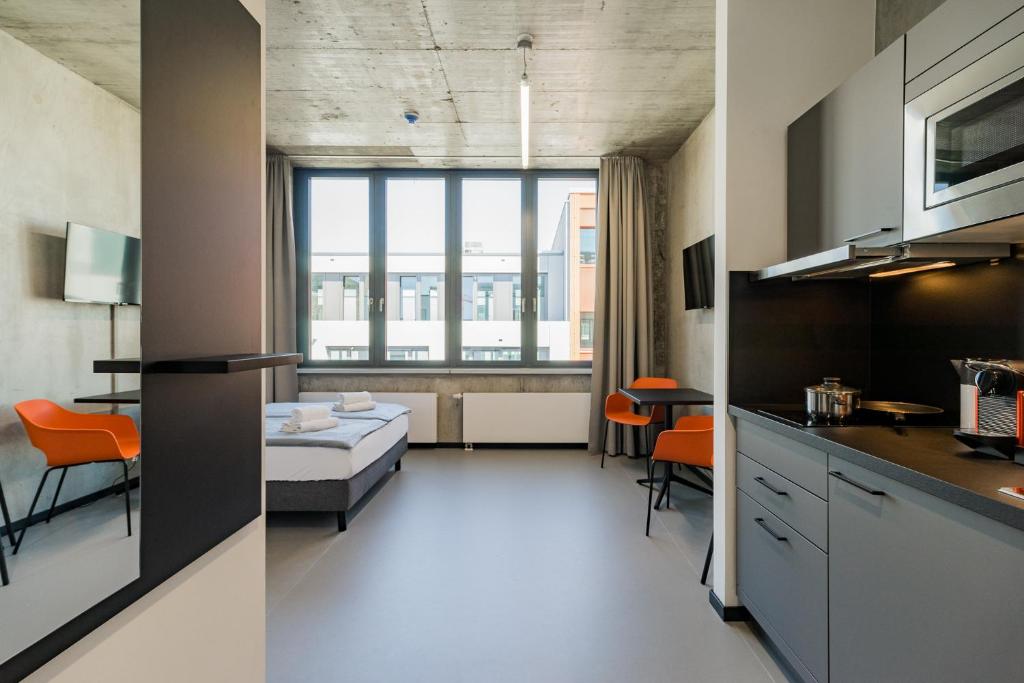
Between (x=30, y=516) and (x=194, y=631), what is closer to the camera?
(x=30, y=516)

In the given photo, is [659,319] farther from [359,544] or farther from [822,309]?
[359,544]

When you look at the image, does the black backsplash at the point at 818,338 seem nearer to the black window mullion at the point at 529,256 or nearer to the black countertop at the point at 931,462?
the black countertop at the point at 931,462

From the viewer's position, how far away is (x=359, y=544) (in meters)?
2.85

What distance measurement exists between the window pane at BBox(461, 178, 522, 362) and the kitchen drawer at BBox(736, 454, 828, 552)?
11.4 ft

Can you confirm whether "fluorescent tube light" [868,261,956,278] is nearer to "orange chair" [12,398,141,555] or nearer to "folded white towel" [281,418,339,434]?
"orange chair" [12,398,141,555]

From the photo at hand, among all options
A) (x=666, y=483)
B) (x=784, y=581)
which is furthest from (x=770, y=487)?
(x=666, y=483)

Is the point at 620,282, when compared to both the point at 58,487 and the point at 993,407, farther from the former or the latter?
the point at 58,487

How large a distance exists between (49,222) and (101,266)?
0.40 ft

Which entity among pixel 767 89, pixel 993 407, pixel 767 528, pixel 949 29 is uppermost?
pixel 767 89

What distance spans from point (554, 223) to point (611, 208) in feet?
2.23

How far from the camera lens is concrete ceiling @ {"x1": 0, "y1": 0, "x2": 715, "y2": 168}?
280 cm

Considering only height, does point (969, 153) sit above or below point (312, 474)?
above

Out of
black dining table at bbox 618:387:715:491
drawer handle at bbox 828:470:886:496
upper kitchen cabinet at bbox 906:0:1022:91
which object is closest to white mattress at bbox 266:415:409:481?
black dining table at bbox 618:387:715:491

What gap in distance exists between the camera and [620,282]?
195 inches
